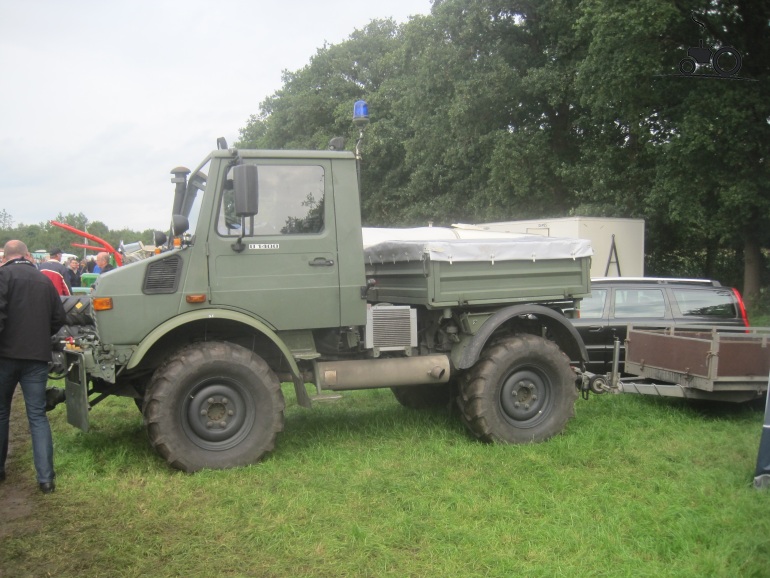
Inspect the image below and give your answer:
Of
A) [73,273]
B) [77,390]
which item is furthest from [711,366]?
[73,273]

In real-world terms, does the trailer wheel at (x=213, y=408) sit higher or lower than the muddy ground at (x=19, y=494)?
higher

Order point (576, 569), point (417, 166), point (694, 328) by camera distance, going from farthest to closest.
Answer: point (417, 166), point (694, 328), point (576, 569)

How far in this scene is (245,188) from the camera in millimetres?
5977

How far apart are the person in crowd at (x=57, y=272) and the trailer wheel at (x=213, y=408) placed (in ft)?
13.6

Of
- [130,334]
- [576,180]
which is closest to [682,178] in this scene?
[576,180]

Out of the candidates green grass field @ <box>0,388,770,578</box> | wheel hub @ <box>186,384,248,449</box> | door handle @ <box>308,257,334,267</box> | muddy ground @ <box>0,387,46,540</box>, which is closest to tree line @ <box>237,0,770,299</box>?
green grass field @ <box>0,388,770,578</box>

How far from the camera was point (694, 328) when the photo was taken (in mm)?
8953

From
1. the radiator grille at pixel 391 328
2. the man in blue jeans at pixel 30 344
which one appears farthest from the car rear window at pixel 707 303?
the man in blue jeans at pixel 30 344

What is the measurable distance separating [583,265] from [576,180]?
1450cm

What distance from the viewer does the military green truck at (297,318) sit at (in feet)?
20.2

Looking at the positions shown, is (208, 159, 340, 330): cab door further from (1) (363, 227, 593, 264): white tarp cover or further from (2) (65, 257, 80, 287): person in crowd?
(2) (65, 257, 80, 287): person in crowd

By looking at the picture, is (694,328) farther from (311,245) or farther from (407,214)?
(407,214)

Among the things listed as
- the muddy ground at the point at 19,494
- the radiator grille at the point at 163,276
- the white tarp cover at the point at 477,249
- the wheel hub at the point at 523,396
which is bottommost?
the muddy ground at the point at 19,494

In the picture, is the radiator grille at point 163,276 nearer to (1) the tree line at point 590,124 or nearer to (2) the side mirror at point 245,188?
(2) the side mirror at point 245,188
